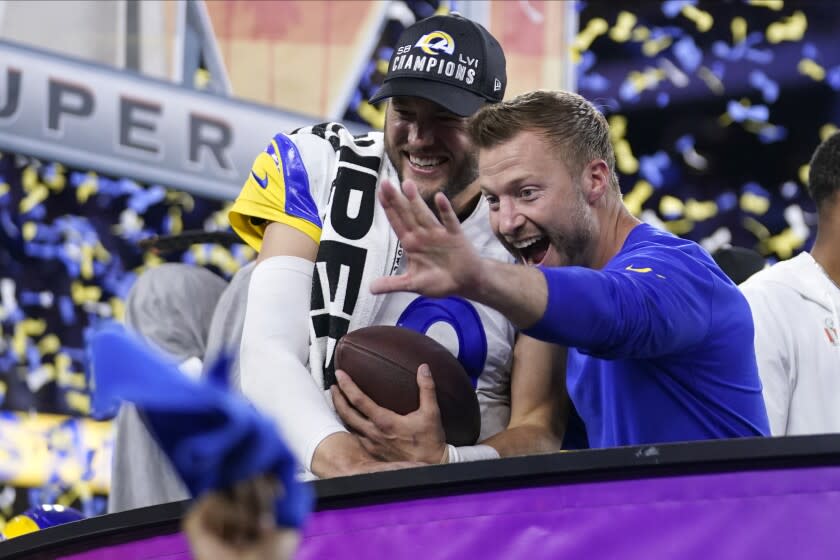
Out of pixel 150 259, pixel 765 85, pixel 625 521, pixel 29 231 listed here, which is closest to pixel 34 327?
pixel 29 231

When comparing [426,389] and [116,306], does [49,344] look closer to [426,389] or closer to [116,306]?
[116,306]

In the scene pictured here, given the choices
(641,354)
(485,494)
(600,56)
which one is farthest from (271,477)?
(600,56)

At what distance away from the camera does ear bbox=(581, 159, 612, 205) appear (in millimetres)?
2066

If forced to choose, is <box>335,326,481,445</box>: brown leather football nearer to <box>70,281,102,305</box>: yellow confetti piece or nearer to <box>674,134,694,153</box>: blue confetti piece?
<box>70,281,102,305</box>: yellow confetti piece

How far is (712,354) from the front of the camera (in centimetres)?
198

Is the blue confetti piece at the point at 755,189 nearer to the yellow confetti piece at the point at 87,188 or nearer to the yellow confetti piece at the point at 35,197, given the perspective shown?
the yellow confetti piece at the point at 87,188

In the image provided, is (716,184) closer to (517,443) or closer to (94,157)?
(94,157)

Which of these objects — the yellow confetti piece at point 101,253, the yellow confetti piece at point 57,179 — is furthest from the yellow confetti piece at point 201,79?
the yellow confetti piece at point 101,253

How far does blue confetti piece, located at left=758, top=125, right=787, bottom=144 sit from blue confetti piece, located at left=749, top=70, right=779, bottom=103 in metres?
0.10

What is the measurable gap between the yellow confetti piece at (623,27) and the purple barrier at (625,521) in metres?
3.35

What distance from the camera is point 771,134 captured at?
4504 millimetres

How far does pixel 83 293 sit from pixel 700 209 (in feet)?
6.81

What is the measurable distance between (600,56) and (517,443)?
2747 mm

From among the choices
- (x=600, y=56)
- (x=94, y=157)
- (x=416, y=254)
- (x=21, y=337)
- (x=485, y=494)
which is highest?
(x=416, y=254)
